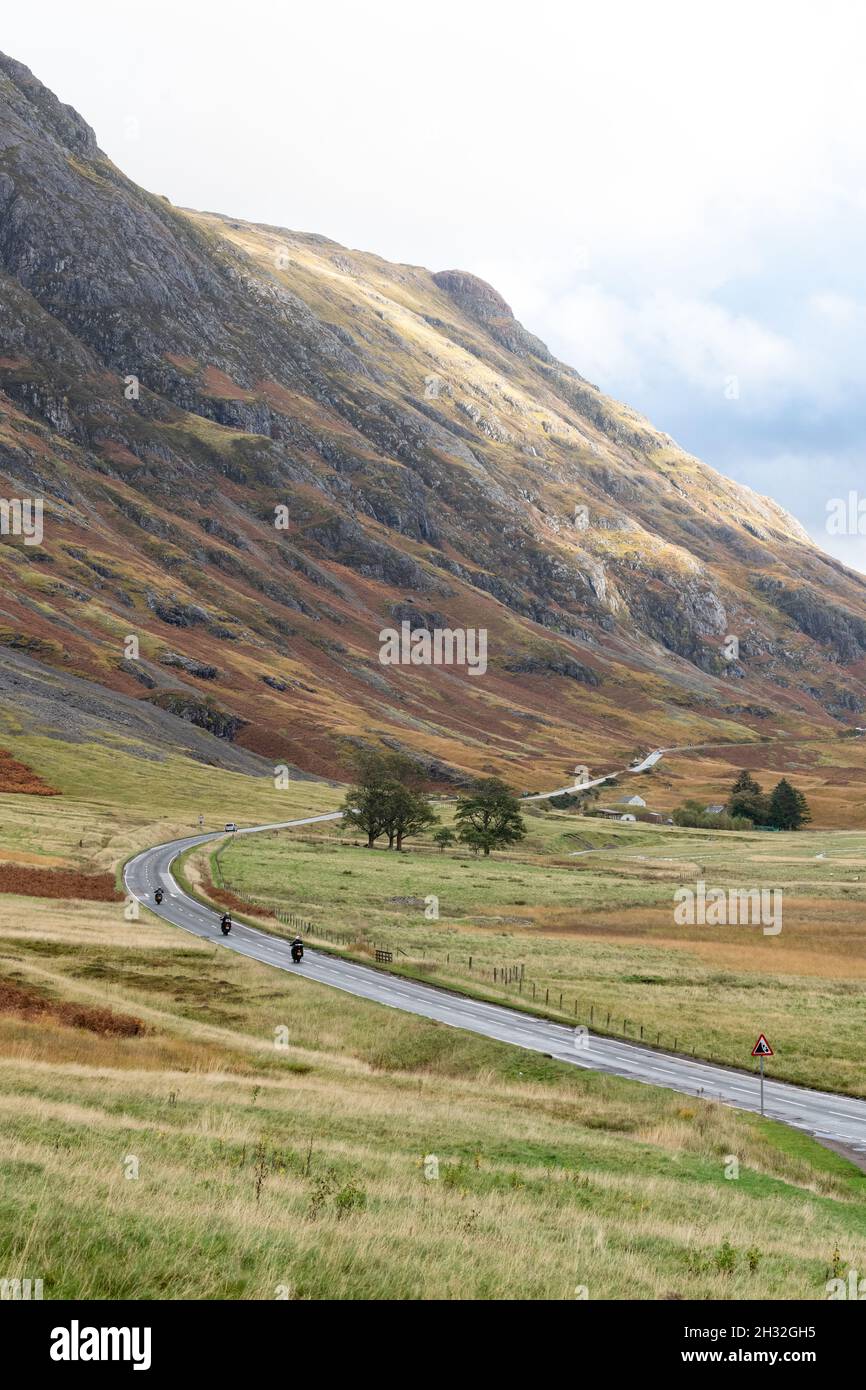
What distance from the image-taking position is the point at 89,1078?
2511 centimetres

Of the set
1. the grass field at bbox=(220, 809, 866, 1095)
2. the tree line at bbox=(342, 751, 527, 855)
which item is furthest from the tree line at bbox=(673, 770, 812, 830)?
the tree line at bbox=(342, 751, 527, 855)

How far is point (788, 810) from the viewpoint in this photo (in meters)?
171

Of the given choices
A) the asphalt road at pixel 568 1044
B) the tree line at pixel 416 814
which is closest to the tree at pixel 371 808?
the tree line at pixel 416 814

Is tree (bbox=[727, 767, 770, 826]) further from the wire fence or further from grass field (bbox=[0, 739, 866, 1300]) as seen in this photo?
the wire fence

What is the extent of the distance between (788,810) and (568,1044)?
462 feet

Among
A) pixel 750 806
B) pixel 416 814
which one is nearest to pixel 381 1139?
pixel 416 814

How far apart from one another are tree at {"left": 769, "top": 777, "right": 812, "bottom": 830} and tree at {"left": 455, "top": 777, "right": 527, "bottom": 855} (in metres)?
66.1

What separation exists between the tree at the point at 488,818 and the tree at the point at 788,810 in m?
66.1

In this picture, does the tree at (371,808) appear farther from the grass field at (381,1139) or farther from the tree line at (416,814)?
the grass field at (381,1139)

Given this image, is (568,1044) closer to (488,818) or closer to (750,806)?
(488,818)

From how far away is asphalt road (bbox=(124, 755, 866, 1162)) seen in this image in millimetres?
34219
